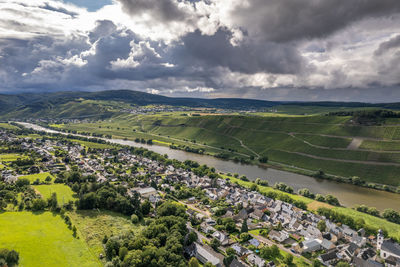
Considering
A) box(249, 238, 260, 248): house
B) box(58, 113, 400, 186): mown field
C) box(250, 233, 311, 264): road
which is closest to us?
box(250, 233, 311, 264): road

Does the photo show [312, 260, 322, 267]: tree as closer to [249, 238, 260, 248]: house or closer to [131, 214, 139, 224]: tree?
[249, 238, 260, 248]: house

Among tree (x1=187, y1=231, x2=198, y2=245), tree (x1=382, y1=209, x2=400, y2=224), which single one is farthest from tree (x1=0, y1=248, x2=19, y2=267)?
tree (x1=382, y1=209, x2=400, y2=224)

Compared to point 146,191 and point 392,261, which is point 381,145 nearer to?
point 392,261

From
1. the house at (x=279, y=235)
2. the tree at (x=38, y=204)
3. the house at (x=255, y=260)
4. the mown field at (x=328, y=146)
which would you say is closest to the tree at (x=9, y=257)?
the tree at (x=38, y=204)

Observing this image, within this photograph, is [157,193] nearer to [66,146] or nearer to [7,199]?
[7,199]

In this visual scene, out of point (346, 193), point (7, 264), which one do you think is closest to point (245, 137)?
point (346, 193)

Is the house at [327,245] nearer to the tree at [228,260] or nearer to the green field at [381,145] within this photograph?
the tree at [228,260]

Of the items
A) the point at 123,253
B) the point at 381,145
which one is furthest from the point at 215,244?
the point at 381,145
